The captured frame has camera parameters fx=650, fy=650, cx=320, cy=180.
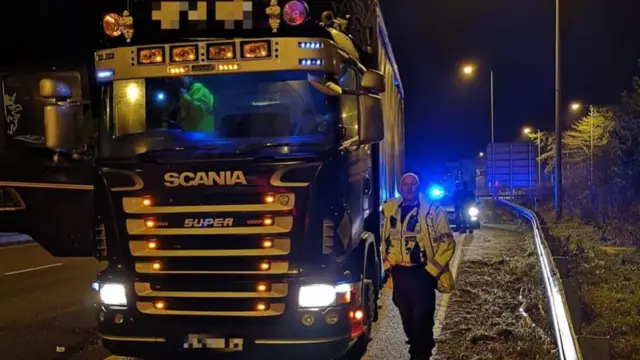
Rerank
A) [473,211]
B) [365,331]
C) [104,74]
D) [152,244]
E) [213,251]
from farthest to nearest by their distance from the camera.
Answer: [473,211] < [365,331] < [104,74] < [152,244] < [213,251]

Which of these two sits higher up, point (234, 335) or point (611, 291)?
point (234, 335)

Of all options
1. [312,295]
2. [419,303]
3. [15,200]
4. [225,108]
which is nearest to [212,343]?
[312,295]

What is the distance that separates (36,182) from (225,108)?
3988 mm

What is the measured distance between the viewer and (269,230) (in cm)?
510

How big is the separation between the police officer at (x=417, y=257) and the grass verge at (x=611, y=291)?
4.96 ft

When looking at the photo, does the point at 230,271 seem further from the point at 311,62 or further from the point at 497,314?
the point at 497,314

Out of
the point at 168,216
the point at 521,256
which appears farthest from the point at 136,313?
the point at 521,256

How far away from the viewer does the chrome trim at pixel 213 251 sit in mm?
5113

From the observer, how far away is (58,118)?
5.75 metres

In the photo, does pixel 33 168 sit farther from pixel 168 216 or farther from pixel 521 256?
pixel 521 256

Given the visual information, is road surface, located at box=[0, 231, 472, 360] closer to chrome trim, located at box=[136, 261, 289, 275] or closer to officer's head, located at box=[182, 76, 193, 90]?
chrome trim, located at box=[136, 261, 289, 275]

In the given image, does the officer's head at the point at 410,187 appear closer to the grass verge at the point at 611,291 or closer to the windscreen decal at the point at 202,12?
the windscreen decal at the point at 202,12

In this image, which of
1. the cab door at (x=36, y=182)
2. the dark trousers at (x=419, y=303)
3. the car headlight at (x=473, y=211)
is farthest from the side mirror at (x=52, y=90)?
the car headlight at (x=473, y=211)

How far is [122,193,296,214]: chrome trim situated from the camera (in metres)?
5.08
